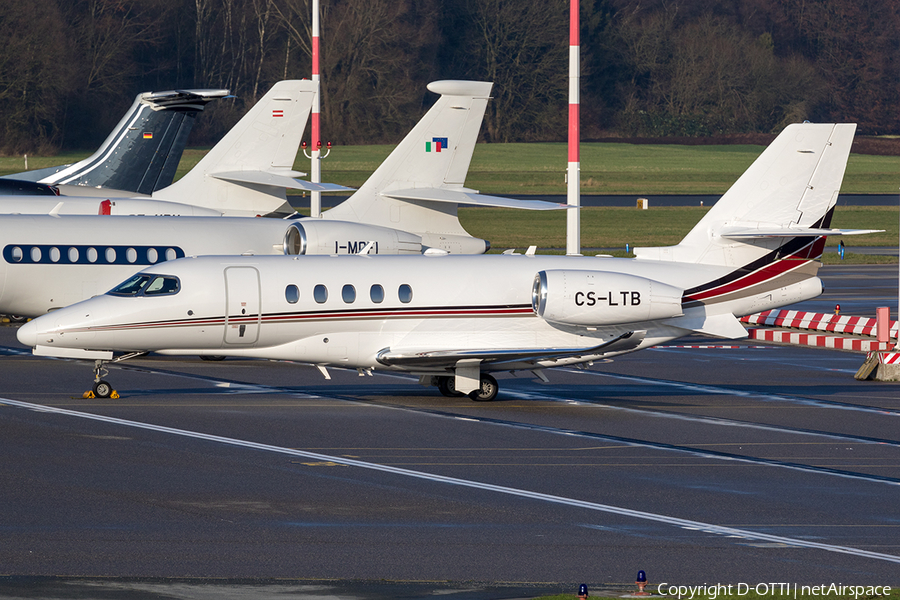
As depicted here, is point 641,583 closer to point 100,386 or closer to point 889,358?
point 100,386

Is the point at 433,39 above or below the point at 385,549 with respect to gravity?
above

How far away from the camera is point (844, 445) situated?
19094 millimetres

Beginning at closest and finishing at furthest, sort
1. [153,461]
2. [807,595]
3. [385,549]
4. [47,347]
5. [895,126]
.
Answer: [807,595], [385,549], [153,461], [47,347], [895,126]

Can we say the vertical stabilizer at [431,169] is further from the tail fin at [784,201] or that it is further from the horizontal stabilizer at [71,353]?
the horizontal stabilizer at [71,353]

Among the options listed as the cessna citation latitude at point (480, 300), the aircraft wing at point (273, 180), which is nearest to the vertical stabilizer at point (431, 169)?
the aircraft wing at point (273, 180)

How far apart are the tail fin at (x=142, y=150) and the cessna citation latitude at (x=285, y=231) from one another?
34.2 ft

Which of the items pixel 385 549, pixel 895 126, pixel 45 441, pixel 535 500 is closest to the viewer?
pixel 385 549

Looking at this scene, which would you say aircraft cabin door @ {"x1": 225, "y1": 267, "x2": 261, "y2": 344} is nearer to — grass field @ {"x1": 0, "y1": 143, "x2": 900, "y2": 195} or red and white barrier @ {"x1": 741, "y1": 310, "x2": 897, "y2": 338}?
red and white barrier @ {"x1": 741, "y1": 310, "x2": 897, "y2": 338}

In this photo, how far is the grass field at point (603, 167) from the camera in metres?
96.3

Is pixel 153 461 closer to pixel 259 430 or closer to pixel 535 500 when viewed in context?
pixel 259 430

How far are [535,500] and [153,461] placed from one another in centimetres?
538

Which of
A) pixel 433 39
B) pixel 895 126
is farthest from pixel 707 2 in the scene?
pixel 433 39

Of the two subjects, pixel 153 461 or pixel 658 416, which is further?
pixel 658 416

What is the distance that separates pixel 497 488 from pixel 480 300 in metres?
7.37
